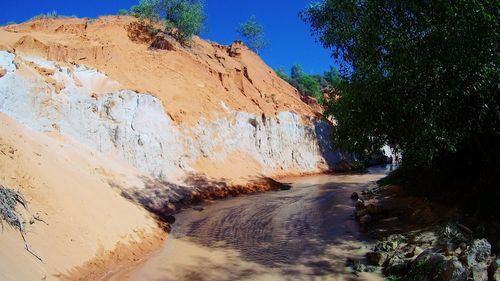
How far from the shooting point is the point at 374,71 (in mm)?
9547

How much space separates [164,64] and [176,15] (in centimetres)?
867

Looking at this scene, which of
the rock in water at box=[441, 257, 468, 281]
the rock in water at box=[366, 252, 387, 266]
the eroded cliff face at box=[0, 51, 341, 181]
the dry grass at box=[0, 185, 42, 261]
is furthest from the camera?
the eroded cliff face at box=[0, 51, 341, 181]

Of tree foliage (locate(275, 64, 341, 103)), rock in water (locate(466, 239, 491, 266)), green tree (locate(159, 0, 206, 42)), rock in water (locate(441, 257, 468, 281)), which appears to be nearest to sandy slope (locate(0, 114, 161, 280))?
rock in water (locate(441, 257, 468, 281))

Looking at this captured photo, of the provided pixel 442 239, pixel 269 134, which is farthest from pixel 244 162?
pixel 442 239

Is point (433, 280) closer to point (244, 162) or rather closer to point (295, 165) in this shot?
point (244, 162)

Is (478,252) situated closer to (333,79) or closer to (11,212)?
(11,212)

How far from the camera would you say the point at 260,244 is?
438 inches

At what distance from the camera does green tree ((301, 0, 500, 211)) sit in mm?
7953

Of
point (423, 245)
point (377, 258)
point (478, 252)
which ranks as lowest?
point (377, 258)

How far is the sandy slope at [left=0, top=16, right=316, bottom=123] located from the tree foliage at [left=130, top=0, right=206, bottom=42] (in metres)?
1.48

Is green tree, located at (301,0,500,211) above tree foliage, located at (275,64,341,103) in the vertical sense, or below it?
below

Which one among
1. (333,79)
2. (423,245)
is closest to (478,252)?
(423,245)

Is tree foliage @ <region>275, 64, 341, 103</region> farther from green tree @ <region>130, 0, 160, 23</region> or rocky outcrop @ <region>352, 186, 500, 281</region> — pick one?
rocky outcrop @ <region>352, 186, 500, 281</region>

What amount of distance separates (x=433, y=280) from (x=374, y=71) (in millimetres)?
4780
